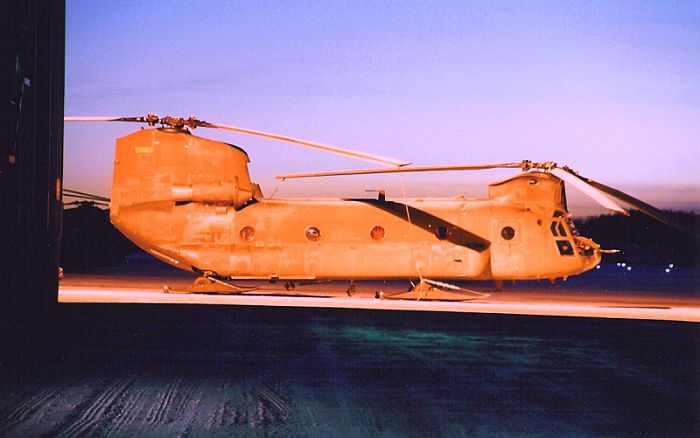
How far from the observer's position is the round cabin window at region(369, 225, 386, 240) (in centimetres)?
1977

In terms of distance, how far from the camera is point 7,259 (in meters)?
9.53

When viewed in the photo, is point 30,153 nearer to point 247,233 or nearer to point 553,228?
point 247,233

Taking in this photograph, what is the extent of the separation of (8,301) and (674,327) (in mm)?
12458

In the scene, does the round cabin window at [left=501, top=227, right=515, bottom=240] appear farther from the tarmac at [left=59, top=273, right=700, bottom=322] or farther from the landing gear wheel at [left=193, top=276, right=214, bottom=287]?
the landing gear wheel at [left=193, top=276, right=214, bottom=287]

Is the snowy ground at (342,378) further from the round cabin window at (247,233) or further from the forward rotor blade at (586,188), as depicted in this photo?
the round cabin window at (247,233)

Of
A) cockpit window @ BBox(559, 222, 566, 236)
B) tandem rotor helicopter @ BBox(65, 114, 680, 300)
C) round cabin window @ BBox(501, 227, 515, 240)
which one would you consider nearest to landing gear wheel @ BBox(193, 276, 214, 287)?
tandem rotor helicopter @ BBox(65, 114, 680, 300)

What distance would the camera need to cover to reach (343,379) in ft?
27.5

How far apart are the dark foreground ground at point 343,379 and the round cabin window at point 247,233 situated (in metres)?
5.99

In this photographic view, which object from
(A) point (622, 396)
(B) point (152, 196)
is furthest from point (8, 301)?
(B) point (152, 196)

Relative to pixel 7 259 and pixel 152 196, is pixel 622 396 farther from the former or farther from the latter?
pixel 152 196

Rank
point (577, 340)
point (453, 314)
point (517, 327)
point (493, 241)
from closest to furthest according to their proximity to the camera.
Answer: point (577, 340), point (517, 327), point (453, 314), point (493, 241)

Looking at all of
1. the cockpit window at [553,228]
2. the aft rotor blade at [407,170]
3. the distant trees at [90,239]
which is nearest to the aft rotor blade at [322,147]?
the aft rotor blade at [407,170]

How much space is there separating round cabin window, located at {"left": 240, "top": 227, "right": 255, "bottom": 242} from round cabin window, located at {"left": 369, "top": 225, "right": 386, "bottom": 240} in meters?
3.35

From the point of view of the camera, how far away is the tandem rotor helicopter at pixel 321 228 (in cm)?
1959
